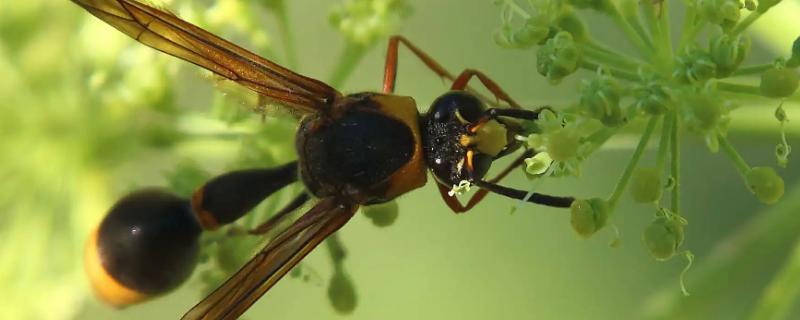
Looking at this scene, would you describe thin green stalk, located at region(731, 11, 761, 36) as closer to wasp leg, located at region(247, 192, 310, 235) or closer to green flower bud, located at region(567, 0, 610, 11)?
green flower bud, located at region(567, 0, 610, 11)

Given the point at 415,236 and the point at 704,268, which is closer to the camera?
the point at 704,268

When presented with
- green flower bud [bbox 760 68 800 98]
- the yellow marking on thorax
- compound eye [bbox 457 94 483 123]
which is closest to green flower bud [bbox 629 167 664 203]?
green flower bud [bbox 760 68 800 98]

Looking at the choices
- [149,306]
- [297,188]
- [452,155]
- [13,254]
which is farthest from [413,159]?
[149,306]

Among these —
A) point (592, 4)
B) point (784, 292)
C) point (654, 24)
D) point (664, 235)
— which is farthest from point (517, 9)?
point (784, 292)

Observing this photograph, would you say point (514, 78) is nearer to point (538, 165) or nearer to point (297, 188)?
point (297, 188)

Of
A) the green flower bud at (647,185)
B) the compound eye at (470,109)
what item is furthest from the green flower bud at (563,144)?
the compound eye at (470,109)
